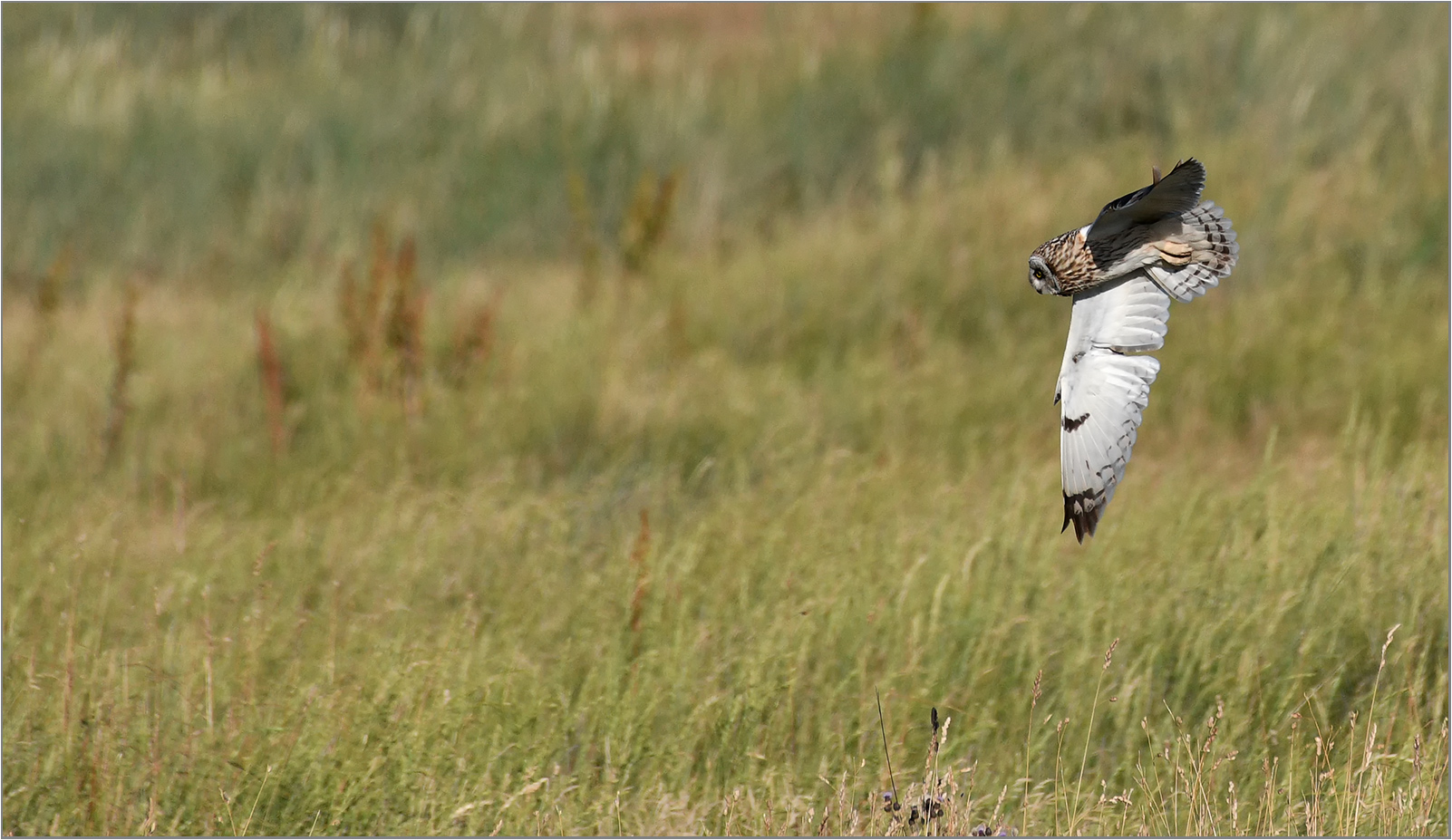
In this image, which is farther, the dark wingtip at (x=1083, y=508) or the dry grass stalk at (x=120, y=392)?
the dry grass stalk at (x=120, y=392)

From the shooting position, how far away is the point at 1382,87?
7.81 meters

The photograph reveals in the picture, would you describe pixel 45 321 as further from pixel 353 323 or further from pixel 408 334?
pixel 408 334

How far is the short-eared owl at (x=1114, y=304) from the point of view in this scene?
2.22 meters

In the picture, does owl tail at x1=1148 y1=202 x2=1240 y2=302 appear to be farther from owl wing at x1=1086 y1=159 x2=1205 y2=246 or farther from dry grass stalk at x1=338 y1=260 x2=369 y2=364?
dry grass stalk at x1=338 y1=260 x2=369 y2=364

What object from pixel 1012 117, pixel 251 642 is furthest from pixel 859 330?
pixel 251 642

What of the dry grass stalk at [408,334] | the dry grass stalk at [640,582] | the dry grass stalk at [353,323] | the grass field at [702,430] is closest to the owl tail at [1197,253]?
the grass field at [702,430]

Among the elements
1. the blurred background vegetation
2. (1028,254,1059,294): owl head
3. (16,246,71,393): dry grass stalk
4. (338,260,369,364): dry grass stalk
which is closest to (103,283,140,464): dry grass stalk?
(338,260,369,364): dry grass stalk

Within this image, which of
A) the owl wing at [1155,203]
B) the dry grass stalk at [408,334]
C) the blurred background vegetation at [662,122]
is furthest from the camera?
the blurred background vegetation at [662,122]

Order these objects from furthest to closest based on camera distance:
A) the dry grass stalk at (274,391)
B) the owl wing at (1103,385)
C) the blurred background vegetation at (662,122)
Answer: the blurred background vegetation at (662,122) → the dry grass stalk at (274,391) → the owl wing at (1103,385)

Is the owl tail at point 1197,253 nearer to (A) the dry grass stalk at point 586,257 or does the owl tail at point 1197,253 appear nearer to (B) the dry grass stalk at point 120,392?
(B) the dry grass stalk at point 120,392

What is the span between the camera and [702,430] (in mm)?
5367

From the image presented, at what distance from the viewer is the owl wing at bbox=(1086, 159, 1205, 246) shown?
2137 millimetres

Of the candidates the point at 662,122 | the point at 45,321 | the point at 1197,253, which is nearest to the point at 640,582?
the point at 1197,253

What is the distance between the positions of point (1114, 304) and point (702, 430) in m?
3.15
